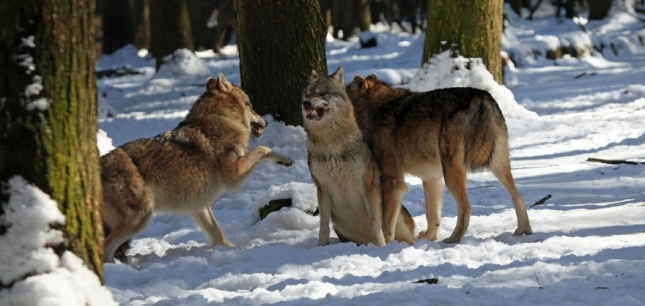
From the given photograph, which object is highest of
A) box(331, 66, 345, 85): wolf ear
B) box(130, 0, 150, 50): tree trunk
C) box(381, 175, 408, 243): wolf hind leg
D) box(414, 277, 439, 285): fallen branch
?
box(331, 66, 345, 85): wolf ear

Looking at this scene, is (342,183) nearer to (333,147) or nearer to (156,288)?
(333,147)

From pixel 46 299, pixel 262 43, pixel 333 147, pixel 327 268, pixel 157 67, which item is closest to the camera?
pixel 46 299

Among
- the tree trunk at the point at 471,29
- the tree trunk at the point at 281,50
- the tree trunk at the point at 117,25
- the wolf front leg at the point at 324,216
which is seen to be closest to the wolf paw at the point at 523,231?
the wolf front leg at the point at 324,216

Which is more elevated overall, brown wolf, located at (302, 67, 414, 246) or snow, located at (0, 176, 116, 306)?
snow, located at (0, 176, 116, 306)

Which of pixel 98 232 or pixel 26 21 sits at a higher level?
pixel 26 21

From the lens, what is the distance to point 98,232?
4828 mm

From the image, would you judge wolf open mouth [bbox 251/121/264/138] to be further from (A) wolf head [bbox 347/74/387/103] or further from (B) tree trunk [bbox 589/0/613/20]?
(B) tree trunk [bbox 589/0/613/20]

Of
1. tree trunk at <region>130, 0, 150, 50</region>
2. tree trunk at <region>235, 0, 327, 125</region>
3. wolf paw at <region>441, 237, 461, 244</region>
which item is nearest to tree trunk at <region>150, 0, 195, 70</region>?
tree trunk at <region>130, 0, 150, 50</region>

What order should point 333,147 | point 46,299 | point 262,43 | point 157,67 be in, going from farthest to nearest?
point 157,67
point 262,43
point 333,147
point 46,299

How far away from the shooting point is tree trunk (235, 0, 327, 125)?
10.7m

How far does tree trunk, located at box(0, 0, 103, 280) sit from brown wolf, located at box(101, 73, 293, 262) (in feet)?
7.55

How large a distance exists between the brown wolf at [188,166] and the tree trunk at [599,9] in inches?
1038

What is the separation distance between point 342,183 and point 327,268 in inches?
51.0

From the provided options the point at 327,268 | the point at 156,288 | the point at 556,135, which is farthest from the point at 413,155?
the point at 556,135
